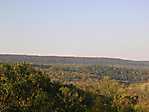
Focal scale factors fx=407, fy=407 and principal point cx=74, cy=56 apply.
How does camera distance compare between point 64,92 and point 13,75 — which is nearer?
point 13,75

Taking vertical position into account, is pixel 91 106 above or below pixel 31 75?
below

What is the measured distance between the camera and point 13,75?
67.1 m

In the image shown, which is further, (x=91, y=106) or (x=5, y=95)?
(x=91, y=106)

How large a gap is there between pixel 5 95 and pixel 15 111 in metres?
2.90

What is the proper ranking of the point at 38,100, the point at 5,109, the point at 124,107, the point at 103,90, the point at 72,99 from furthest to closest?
the point at 103,90 < the point at 124,107 < the point at 72,99 < the point at 38,100 < the point at 5,109

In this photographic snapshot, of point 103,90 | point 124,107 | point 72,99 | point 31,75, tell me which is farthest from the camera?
point 103,90

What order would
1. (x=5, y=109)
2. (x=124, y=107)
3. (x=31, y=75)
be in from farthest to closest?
(x=124, y=107)
(x=31, y=75)
(x=5, y=109)

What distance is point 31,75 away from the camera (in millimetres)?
69812

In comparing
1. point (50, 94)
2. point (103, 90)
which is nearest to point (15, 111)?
point (50, 94)

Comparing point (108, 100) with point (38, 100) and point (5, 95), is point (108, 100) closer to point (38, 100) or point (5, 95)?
point (38, 100)

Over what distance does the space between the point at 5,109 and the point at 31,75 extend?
38.6 ft

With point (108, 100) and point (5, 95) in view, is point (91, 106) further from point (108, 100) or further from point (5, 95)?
point (5, 95)

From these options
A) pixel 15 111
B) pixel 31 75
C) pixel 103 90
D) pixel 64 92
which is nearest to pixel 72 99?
pixel 64 92

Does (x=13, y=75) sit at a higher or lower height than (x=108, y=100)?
higher
